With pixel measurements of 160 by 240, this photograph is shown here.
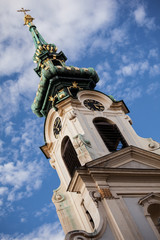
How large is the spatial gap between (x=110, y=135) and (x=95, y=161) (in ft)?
11.3

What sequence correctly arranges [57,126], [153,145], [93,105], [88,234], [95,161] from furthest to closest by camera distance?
[93,105] < [57,126] < [153,145] < [95,161] < [88,234]

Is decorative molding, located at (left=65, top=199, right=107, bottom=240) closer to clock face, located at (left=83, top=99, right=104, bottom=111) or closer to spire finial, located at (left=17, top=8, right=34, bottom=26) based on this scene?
clock face, located at (left=83, top=99, right=104, bottom=111)

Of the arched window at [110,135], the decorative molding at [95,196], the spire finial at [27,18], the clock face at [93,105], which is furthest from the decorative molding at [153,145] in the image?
the spire finial at [27,18]

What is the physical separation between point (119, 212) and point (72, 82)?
1013 centimetres

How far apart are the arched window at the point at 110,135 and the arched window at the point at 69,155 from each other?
157 cm

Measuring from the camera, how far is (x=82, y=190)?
1395 cm

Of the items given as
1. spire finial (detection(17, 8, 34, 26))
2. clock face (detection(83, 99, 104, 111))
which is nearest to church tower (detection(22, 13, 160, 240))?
clock face (detection(83, 99, 104, 111))

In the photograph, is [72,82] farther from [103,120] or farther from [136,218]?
[136,218]

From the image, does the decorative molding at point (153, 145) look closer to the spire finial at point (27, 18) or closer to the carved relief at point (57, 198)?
the carved relief at point (57, 198)

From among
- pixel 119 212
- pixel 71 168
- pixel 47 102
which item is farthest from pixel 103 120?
pixel 119 212

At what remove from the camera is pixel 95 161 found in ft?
47.0

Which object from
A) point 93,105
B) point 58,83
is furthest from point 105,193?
point 58,83

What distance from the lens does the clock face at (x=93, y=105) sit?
743 inches

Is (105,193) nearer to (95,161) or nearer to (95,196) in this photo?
(95,196)
